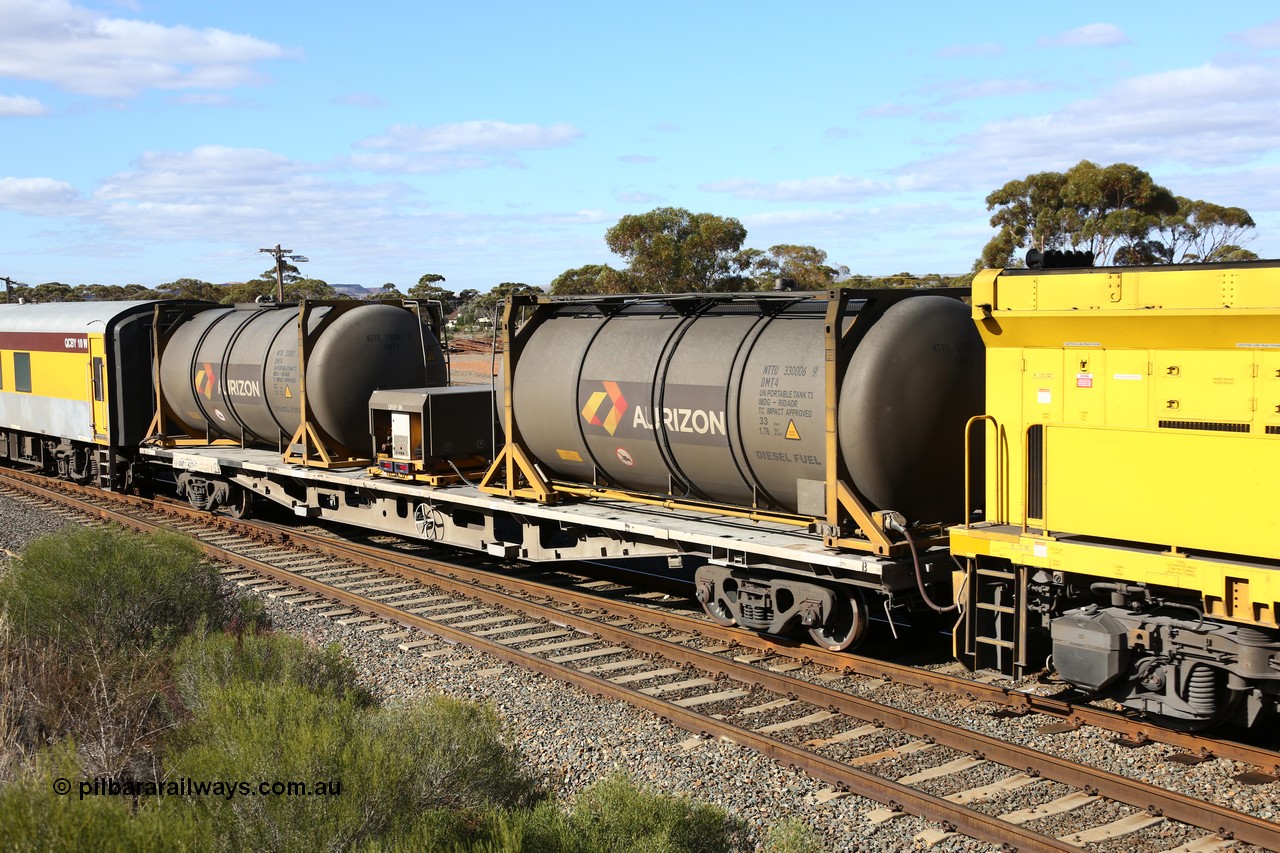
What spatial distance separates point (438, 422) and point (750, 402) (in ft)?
17.7

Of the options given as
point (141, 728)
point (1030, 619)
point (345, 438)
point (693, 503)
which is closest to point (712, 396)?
point (693, 503)

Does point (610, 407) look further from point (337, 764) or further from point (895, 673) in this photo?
point (337, 764)

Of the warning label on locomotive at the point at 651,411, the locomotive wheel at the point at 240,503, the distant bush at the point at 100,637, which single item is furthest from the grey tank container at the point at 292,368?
the warning label on locomotive at the point at 651,411

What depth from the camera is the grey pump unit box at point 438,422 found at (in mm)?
14230

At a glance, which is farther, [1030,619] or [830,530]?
[830,530]

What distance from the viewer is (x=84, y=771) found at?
6.89 metres

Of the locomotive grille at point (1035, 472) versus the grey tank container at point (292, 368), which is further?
the grey tank container at point (292, 368)

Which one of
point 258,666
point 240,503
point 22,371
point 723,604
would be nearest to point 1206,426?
point 723,604

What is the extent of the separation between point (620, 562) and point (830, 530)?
624 centimetres

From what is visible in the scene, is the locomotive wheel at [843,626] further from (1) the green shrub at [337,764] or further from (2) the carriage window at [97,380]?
(2) the carriage window at [97,380]

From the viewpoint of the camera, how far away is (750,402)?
1034cm

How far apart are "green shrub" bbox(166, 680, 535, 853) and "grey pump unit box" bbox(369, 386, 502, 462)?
6.47 meters

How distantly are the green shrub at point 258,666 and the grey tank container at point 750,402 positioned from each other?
151 inches

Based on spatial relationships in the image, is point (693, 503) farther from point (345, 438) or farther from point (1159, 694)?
point (345, 438)
